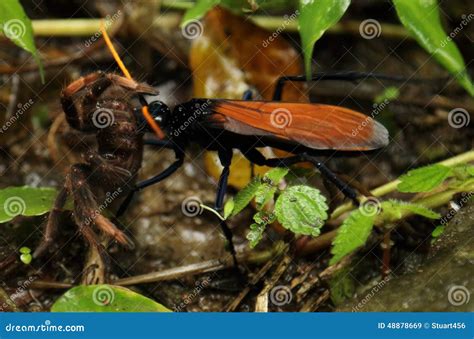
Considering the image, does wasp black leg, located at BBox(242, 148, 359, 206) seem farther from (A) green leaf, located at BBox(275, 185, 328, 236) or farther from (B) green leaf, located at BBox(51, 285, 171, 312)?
(B) green leaf, located at BBox(51, 285, 171, 312)

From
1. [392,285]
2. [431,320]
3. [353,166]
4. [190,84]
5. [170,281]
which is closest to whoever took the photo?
[431,320]

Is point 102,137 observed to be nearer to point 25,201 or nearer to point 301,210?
point 25,201

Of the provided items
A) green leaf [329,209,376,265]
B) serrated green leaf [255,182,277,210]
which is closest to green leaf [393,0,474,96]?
green leaf [329,209,376,265]

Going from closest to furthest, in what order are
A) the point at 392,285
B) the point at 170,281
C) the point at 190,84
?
the point at 392,285
the point at 170,281
the point at 190,84

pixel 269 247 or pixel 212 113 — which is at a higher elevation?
pixel 212 113

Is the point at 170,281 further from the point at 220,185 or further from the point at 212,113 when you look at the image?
the point at 212,113

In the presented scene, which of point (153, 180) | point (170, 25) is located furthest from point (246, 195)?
point (170, 25)

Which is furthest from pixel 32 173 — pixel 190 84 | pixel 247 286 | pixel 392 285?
pixel 392 285
